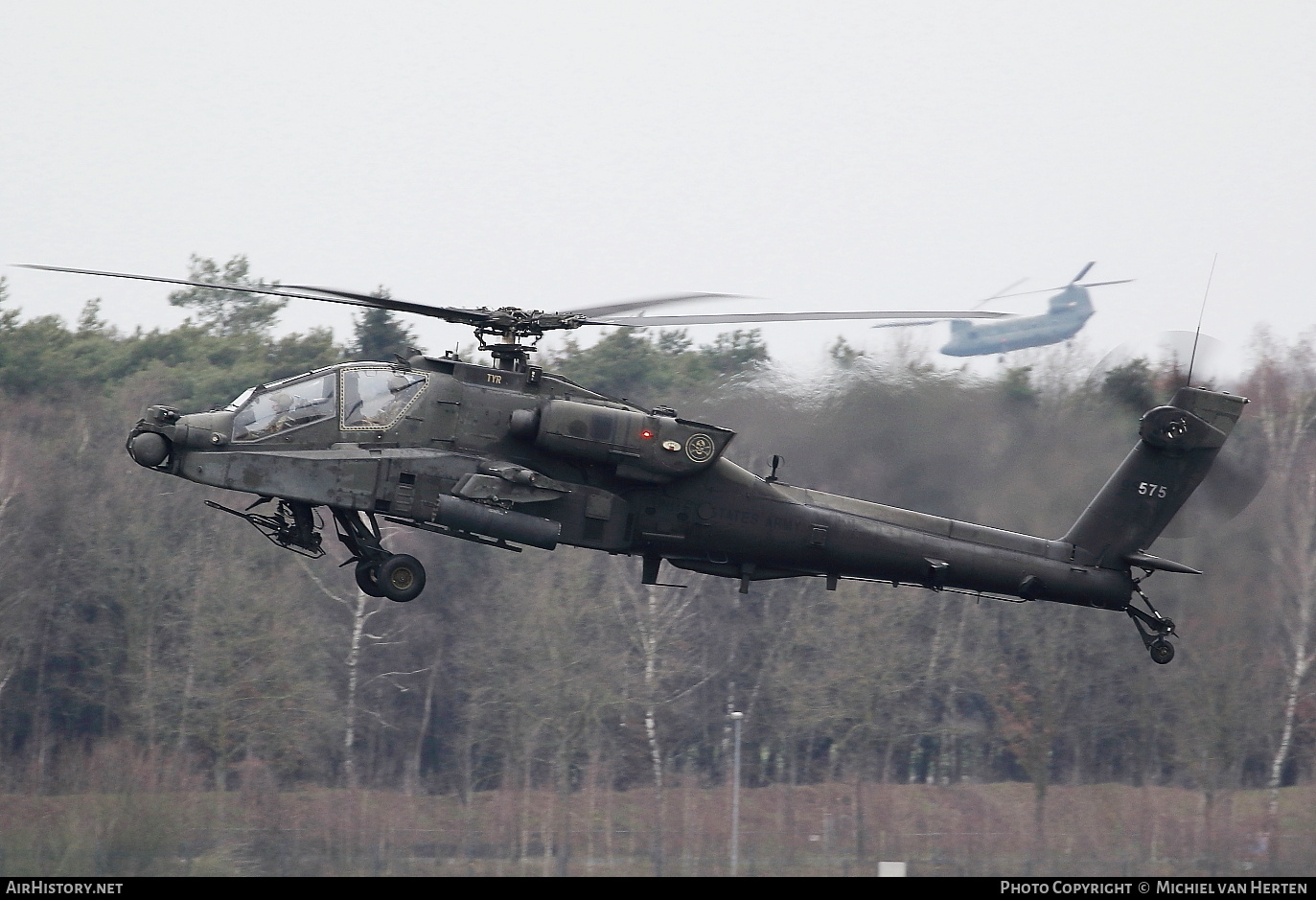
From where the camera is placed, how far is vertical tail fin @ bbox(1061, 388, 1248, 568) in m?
17.2

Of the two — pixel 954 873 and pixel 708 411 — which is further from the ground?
pixel 708 411

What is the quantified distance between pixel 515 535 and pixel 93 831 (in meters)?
17.9

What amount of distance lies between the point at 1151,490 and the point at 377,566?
8.98 m

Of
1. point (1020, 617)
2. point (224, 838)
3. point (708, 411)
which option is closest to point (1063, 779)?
point (1020, 617)

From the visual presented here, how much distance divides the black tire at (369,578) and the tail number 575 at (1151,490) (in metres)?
8.85

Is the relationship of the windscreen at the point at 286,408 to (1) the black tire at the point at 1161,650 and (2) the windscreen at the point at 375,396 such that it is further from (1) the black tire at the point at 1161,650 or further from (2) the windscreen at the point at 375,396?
(1) the black tire at the point at 1161,650

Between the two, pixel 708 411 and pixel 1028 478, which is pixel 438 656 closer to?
pixel 708 411

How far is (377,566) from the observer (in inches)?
621

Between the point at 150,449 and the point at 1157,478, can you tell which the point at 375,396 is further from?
the point at 1157,478

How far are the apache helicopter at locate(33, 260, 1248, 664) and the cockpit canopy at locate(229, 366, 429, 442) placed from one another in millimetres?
15

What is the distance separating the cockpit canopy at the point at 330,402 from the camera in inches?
597

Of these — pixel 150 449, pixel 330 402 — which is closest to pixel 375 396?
pixel 330 402

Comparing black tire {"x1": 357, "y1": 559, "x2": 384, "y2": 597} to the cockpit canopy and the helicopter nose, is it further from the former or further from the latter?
the helicopter nose

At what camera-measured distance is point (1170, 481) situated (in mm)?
17406
